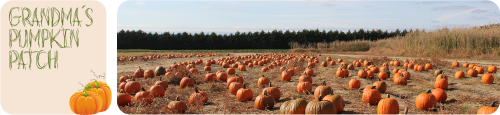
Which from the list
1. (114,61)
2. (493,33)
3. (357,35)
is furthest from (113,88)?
(357,35)

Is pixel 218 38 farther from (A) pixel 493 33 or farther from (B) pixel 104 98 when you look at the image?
(B) pixel 104 98

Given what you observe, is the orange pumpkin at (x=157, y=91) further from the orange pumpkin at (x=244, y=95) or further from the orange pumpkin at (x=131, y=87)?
the orange pumpkin at (x=244, y=95)

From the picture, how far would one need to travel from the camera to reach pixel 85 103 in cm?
365

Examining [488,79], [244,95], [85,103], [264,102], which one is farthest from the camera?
[488,79]

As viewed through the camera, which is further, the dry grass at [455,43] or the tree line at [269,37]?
the tree line at [269,37]

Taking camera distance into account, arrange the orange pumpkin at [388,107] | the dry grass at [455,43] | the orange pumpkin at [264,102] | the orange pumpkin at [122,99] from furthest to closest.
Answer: the dry grass at [455,43], the orange pumpkin at [122,99], the orange pumpkin at [264,102], the orange pumpkin at [388,107]

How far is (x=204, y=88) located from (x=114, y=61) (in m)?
3.48

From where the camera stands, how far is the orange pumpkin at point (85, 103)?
3.52 m

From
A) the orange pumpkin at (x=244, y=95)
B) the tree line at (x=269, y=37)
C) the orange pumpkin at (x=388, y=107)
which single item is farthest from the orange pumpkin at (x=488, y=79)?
the tree line at (x=269, y=37)

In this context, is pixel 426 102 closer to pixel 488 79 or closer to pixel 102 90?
pixel 488 79

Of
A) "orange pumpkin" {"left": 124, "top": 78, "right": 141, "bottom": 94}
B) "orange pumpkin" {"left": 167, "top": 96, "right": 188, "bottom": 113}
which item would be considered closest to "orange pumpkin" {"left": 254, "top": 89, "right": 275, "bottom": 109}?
"orange pumpkin" {"left": 167, "top": 96, "right": 188, "bottom": 113}

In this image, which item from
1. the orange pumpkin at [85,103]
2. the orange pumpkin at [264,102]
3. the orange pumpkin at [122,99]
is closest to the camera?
the orange pumpkin at [85,103]

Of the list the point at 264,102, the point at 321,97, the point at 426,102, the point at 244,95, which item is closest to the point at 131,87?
the point at 244,95

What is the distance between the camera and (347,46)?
Answer: 3166 centimetres
